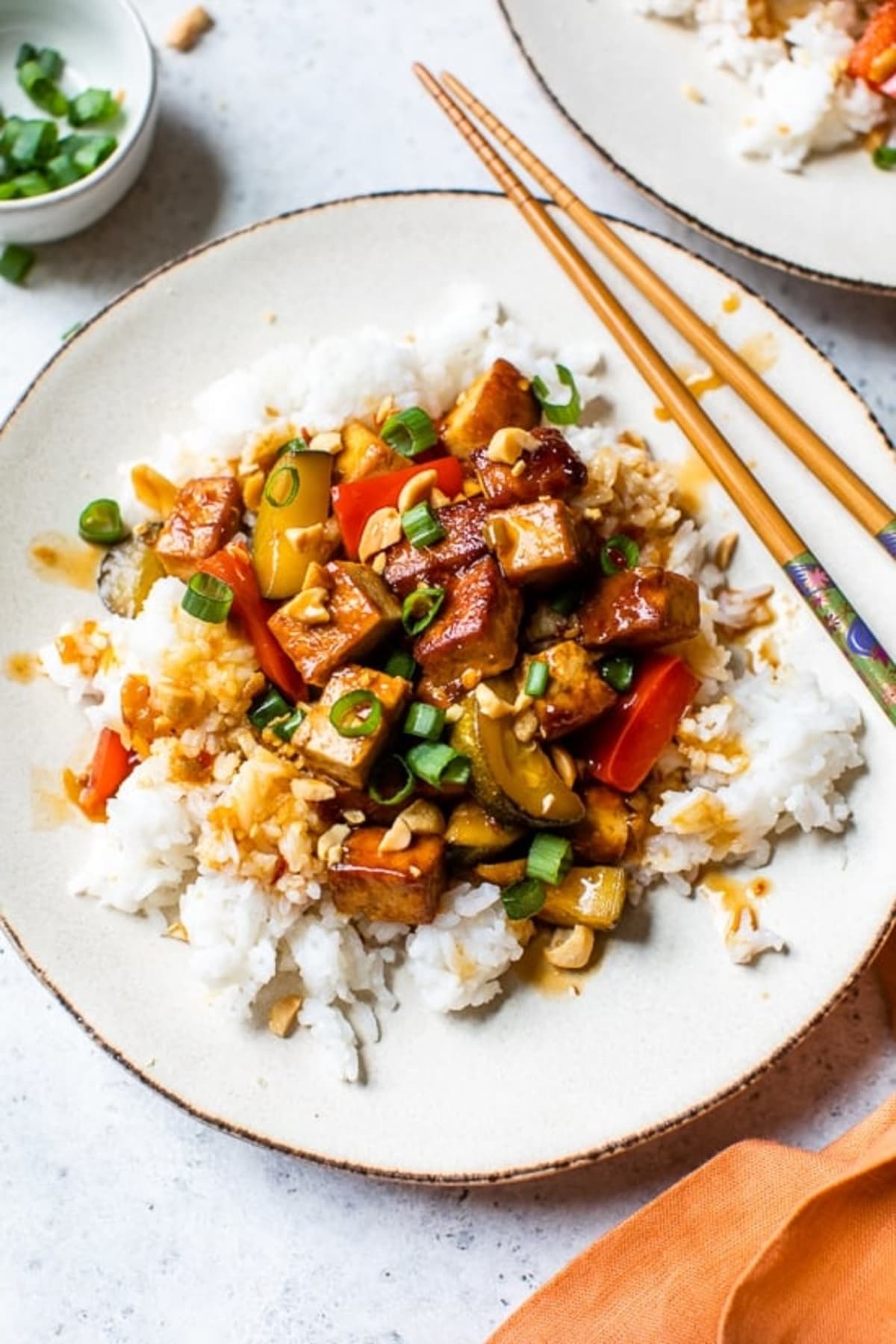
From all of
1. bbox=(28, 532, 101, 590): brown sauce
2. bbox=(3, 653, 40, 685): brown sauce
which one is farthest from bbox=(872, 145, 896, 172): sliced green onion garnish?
bbox=(3, 653, 40, 685): brown sauce

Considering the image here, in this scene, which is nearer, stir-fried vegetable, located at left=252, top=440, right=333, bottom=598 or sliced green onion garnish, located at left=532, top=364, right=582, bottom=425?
stir-fried vegetable, located at left=252, top=440, right=333, bottom=598

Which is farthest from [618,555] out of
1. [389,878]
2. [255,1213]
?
[255,1213]

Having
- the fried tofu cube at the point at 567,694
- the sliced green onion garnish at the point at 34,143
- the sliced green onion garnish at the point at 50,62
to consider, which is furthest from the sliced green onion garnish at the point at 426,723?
the sliced green onion garnish at the point at 50,62

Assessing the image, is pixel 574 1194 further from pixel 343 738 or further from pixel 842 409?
pixel 842 409

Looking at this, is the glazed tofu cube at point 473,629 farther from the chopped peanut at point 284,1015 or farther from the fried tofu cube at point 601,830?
the chopped peanut at point 284,1015

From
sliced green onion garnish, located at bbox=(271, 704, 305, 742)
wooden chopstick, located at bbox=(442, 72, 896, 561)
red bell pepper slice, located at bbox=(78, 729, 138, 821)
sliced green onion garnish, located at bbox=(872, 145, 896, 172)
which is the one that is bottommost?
red bell pepper slice, located at bbox=(78, 729, 138, 821)

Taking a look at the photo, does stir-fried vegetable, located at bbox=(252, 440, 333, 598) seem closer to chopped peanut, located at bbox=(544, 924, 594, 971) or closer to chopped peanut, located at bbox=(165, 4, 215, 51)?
chopped peanut, located at bbox=(544, 924, 594, 971)

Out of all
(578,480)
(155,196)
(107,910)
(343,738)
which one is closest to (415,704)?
(343,738)

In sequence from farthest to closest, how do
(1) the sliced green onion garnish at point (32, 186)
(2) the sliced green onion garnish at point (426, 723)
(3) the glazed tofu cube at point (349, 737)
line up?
(1) the sliced green onion garnish at point (32, 186) → (2) the sliced green onion garnish at point (426, 723) → (3) the glazed tofu cube at point (349, 737)
